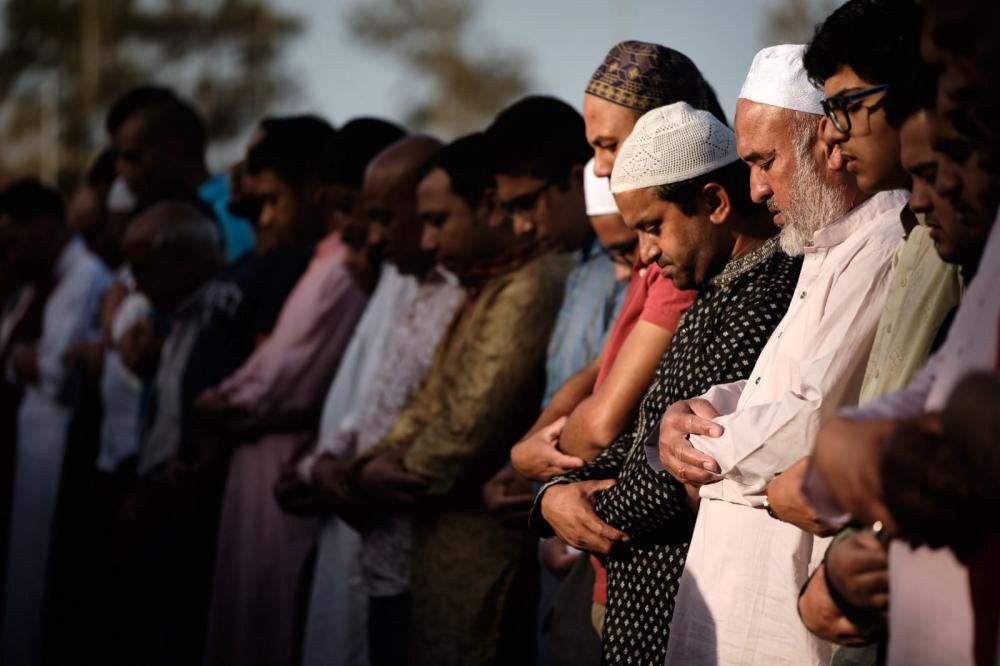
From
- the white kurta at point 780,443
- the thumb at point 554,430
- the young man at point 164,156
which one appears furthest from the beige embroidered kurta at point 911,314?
the young man at point 164,156

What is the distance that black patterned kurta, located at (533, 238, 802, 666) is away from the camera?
143 inches

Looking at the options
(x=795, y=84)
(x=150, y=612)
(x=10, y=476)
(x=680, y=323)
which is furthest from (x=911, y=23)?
(x=10, y=476)

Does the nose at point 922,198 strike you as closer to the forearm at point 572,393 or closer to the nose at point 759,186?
the nose at point 759,186

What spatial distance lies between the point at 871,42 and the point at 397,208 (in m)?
3.15

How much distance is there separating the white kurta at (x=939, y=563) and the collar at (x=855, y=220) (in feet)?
3.10

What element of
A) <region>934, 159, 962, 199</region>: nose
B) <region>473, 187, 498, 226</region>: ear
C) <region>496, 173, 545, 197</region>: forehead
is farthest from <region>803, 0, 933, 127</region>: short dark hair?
<region>473, 187, 498, 226</region>: ear

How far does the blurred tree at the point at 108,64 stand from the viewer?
11812 mm

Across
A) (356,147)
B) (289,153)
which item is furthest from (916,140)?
(289,153)

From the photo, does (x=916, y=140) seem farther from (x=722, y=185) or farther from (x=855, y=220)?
(x=722, y=185)

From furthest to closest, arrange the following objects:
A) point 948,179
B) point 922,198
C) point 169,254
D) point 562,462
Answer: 1. point 169,254
2. point 562,462
3. point 922,198
4. point 948,179

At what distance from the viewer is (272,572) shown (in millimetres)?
6590

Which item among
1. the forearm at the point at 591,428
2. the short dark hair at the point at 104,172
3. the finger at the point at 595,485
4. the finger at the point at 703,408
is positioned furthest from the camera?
the short dark hair at the point at 104,172

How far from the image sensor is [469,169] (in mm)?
5605

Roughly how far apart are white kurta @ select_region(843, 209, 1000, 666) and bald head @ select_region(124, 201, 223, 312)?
229 inches
